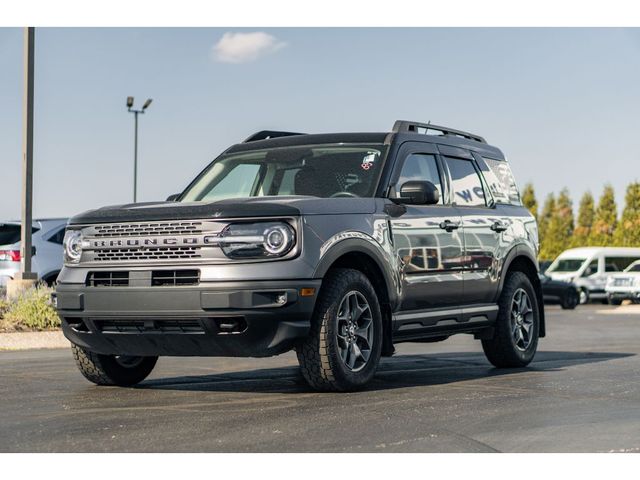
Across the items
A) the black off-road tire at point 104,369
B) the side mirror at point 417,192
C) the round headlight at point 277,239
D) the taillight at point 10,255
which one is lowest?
the black off-road tire at point 104,369

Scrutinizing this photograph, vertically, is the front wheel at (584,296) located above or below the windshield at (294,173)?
below

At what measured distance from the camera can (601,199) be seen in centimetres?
6538

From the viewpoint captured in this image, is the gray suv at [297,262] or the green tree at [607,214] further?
the green tree at [607,214]

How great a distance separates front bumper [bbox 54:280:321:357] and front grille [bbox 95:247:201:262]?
9.0 inches

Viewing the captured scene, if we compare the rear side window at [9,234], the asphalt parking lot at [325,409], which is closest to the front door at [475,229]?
the asphalt parking lot at [325,409]

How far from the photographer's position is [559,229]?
212 feet

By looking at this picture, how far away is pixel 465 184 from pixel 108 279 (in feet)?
11.6

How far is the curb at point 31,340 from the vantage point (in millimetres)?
13219

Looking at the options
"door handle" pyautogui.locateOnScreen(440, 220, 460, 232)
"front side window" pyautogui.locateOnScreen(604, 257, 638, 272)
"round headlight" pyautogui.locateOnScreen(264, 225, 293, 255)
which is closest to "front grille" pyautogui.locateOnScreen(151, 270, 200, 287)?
"round headlight" pyautogui.locateOnScreen(264, 225, 293, 255)

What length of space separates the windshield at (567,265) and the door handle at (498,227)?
2969cm

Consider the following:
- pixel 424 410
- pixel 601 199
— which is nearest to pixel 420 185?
pixel 424 410

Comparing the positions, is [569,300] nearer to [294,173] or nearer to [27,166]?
[27,166]

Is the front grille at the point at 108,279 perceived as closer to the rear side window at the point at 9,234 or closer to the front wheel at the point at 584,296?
the rear side window at the point at 9,234

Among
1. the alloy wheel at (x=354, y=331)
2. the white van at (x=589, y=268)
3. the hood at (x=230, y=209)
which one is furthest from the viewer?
the white van at (x=589, y=268)
